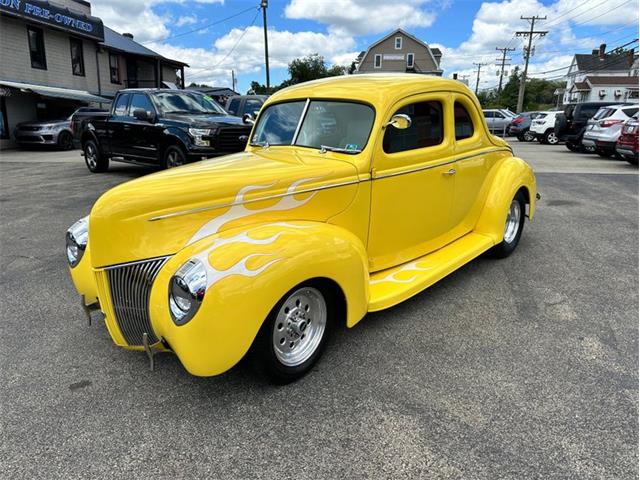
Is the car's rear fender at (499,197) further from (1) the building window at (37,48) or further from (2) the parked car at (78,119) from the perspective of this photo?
(1) the building window at (37,48)

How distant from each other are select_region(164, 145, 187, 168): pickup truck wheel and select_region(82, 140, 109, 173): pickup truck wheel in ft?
10.3

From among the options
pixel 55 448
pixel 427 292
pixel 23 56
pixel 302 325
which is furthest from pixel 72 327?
pixel 23 56

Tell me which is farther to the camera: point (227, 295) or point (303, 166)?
point (303, 166)

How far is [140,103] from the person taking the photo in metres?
9.89

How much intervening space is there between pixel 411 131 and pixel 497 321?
5.77 feet

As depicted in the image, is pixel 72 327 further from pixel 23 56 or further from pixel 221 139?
pixel 23 56

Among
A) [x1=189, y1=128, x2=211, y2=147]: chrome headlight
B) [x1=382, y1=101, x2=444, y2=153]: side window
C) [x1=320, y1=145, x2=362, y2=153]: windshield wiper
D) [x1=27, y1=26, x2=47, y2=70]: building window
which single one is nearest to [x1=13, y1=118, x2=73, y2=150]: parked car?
[x1=27, y1=26, x2=47, y2=70]: building window

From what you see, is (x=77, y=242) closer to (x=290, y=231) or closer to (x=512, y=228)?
(x=290, y=231)

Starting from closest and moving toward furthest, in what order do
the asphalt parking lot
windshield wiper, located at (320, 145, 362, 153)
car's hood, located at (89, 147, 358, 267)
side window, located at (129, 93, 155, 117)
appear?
the asphalt parking lot → car's hood, located at (89, 147, 358, 267) → windshield wiper, located at (320, 145, 362, 153) → side window, located at (129, 93, 155, 117)

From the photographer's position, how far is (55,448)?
7.66 feet

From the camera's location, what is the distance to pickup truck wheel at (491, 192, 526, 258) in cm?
509

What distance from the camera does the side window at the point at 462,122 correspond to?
432 centimetres

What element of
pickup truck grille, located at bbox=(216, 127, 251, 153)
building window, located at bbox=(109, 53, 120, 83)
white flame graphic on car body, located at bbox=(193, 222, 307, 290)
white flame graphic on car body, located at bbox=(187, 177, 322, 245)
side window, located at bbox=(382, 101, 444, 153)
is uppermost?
building window, located at bbox=(109, 53, 120, 83)

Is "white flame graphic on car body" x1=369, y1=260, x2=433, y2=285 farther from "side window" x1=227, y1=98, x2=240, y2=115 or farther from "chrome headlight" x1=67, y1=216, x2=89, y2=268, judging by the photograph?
"side window" x1=227, y1=98, x2=240, y2=115
